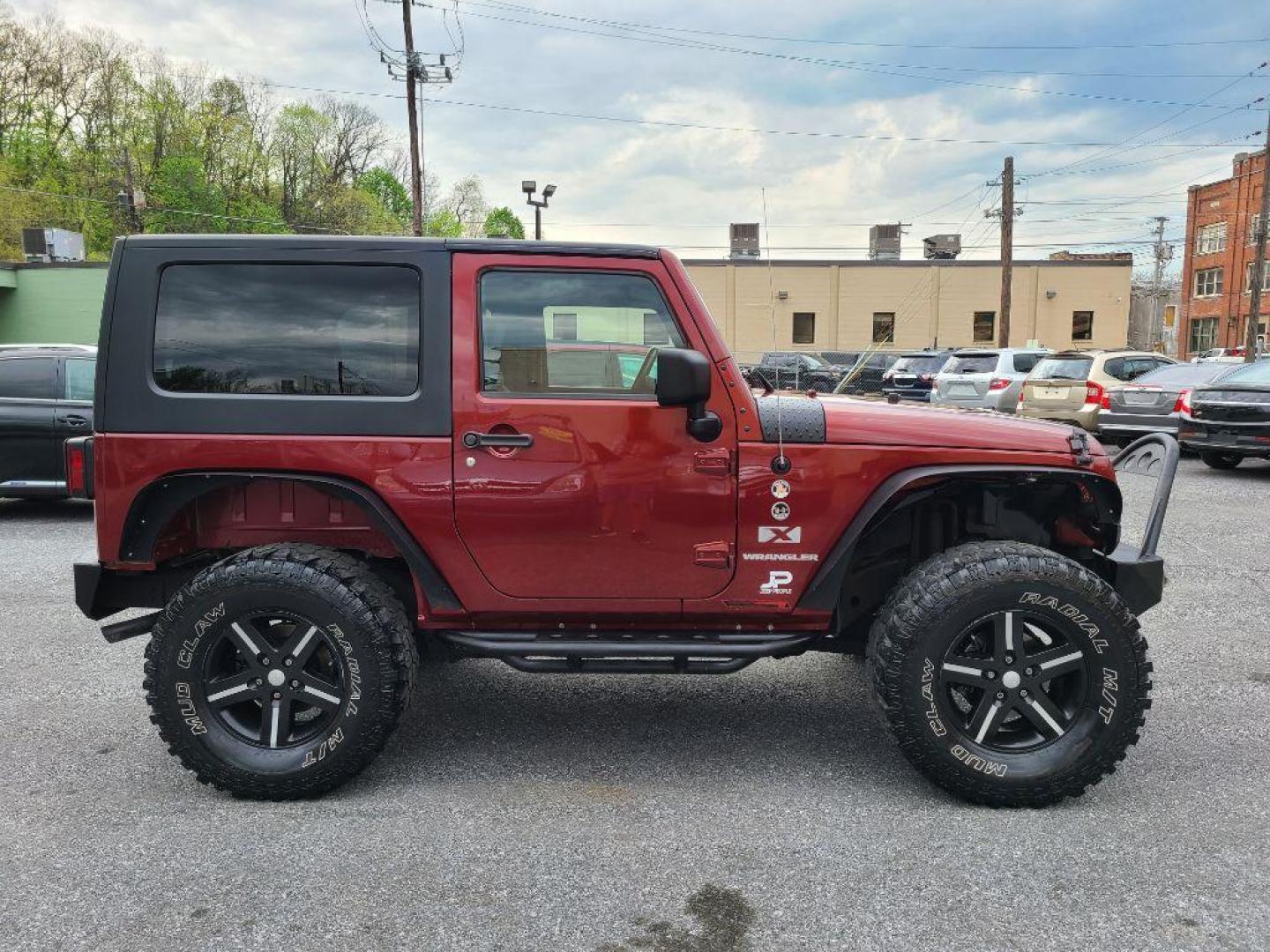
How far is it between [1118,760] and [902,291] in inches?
1903

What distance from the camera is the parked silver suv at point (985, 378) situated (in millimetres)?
17406

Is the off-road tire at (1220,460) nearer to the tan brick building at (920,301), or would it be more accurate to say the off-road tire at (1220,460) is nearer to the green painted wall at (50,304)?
the green painted wall at (50,304)

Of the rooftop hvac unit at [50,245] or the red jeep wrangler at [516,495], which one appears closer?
the red jeep wrangler at [516,495]

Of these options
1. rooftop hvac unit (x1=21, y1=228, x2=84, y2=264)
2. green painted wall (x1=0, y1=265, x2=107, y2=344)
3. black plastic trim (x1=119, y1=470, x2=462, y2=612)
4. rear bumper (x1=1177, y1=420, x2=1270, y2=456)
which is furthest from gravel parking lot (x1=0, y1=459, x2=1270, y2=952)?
rooftop hvac unit (x1=21, y1=228, x2=84, y2=264)

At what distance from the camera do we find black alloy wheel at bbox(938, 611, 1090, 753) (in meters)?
3.17

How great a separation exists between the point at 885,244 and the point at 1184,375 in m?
38.0

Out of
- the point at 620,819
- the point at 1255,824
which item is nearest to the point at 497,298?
the point at 620,819

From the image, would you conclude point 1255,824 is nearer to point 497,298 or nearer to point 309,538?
point 497,298

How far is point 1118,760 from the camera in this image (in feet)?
10.6

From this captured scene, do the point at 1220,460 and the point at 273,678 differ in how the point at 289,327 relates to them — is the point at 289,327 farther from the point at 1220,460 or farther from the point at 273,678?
the point at 1220,460

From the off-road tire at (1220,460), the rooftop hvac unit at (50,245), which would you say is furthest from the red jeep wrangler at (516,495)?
the rooftop hvac unit at (50,245)

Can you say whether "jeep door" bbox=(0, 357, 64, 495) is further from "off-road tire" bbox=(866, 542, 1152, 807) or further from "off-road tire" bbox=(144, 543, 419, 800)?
"off-road tire" bbox=(866, 542, 1152, 807)

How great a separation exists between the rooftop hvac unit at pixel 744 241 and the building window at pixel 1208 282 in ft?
90.8

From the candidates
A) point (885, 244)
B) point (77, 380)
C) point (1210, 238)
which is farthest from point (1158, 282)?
point (77, 380)
